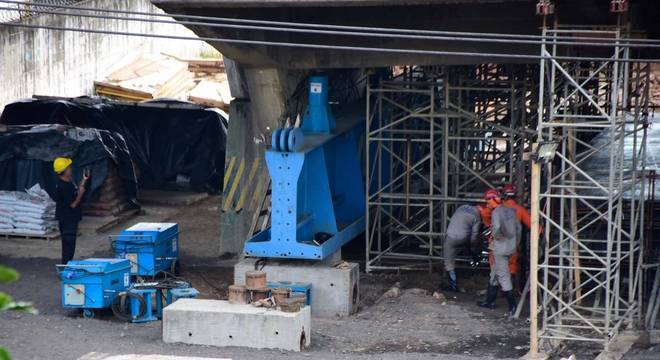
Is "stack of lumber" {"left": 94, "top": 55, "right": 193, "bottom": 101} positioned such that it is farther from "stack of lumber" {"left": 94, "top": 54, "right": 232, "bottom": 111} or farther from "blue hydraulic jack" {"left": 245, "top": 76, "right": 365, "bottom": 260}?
"blue hydraulic jack" {"left": 245, "top": 76, "right": 365, "bottom": 260}

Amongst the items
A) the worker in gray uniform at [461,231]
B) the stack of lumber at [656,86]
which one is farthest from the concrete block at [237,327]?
the stack of lumber at [656,86]

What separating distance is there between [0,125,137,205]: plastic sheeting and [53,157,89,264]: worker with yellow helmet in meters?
3.09

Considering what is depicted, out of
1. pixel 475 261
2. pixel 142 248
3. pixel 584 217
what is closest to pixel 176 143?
pixel 142 248

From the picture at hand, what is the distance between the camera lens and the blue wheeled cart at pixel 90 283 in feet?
42.0

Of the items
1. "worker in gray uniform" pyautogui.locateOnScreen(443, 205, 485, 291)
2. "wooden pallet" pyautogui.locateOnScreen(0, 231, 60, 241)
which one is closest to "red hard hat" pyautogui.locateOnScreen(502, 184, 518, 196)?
"worker in gray uniform" pyautogui.locateOnScreen(443, 205, 485, 291)

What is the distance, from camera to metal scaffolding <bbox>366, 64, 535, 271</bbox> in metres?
16.0

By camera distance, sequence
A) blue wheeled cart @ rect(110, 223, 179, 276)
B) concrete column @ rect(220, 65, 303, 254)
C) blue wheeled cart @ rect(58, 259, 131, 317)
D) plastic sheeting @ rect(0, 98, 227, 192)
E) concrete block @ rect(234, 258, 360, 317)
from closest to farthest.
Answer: blue wheeled cart @ rect(58, 259, 131, 317) < concrete block @ rect(234, 258, 360, 317) < blue wheeled cart @ rect(110, 223, 179, 276) < concrete column @ rect(220, 65, 303, 254) < plastic sheeting @ rect(0, 98, 227, 192)

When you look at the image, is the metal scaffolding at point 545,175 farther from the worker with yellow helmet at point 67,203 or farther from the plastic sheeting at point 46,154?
the plastic sheeting at point 46,154

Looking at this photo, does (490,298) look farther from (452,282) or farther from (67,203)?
(67,203)

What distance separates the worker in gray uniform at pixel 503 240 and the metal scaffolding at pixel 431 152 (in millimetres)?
759

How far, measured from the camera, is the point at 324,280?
14.1m

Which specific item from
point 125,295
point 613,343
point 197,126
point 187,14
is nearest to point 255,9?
point 187,14

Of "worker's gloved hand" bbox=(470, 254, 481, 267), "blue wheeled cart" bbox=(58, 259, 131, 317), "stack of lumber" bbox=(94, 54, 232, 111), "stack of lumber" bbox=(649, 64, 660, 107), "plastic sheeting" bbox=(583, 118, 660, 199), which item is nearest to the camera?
"blue wheeled cart" bbox=(58, 259, 131, 317)

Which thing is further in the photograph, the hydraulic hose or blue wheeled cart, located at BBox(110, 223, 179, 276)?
blue wheeled cart, located at BBox(110, 223, 179, 276)
